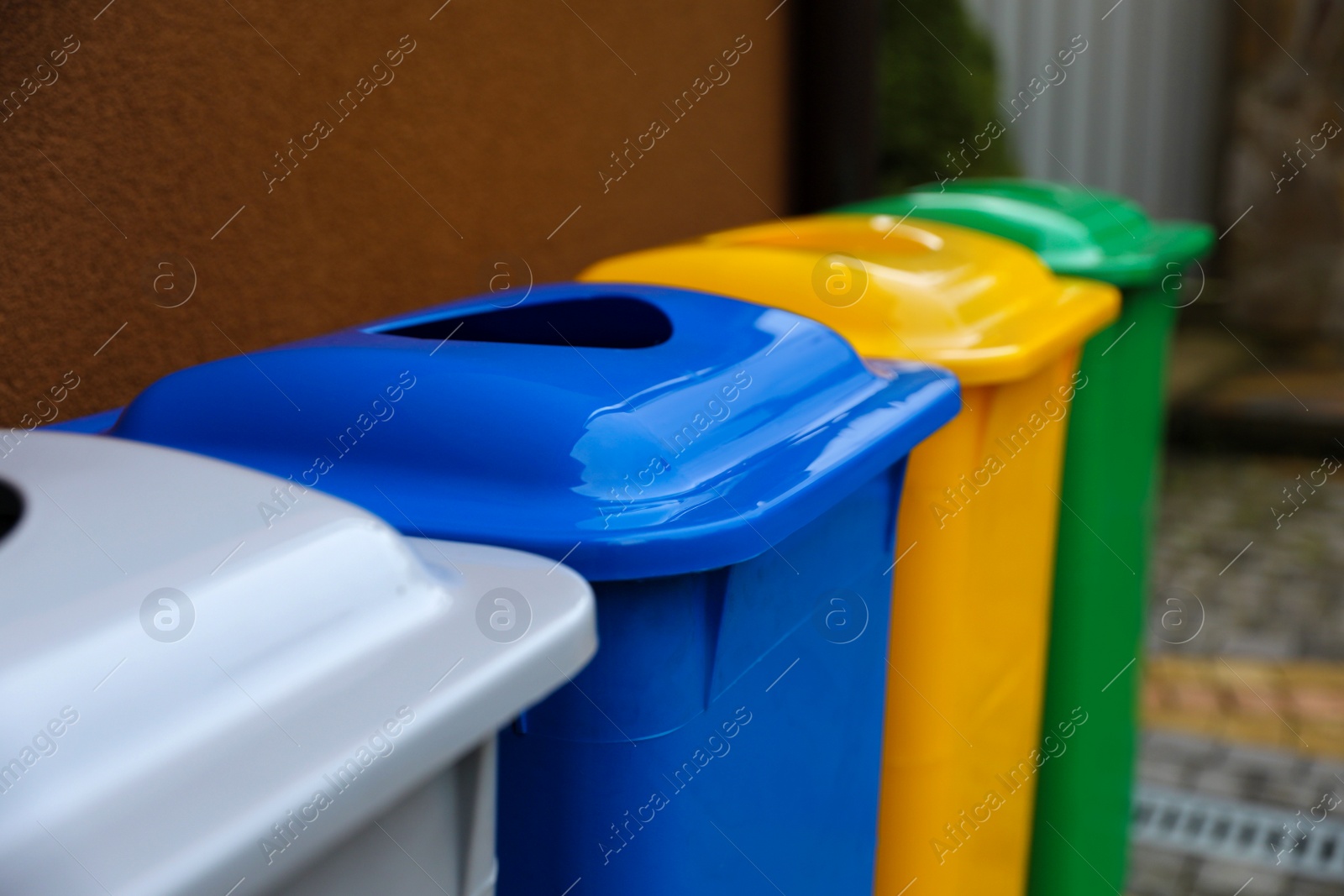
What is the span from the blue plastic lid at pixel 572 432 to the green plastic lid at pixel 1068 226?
1040 mm

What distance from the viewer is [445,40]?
2.37 m

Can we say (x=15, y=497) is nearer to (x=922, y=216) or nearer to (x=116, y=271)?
(x=116, y=271)

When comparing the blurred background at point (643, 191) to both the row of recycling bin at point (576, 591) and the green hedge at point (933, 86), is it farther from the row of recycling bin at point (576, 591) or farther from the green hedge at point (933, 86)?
the row of recycling bin at point (576, 591)

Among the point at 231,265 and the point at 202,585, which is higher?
the point at 231,265

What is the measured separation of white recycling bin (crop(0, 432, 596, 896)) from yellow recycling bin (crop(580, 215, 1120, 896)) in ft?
2.75

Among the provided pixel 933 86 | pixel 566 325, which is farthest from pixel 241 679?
pixel 933 86

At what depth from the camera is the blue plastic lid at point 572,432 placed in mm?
1049

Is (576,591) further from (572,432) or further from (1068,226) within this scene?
(1068,226)

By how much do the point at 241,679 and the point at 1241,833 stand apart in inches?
140

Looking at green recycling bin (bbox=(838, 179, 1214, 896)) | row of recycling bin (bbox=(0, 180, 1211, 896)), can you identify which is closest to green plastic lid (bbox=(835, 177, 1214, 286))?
green recycling bin (bbox=(838, 179, 1214, 896))

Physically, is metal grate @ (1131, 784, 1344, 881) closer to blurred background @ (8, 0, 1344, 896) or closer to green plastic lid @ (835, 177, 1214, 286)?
blurred background @ (8, 0, 1344, 896)

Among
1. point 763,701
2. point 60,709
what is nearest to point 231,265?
point 763,701

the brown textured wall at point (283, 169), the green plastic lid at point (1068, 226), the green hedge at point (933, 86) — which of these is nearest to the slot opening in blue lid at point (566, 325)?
the brown textured wall at point (283, 169)

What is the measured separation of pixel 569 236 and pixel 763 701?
5.94 ft
